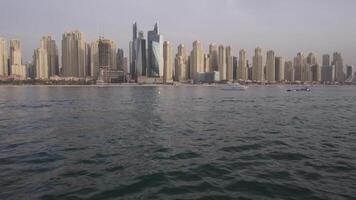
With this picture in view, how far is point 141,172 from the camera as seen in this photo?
52.2 feet

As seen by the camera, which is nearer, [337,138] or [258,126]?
[337,138]

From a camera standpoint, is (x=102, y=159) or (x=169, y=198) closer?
(x=169, y=198)

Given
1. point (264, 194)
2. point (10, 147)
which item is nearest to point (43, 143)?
point (10, 147)

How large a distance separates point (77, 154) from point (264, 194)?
38.3 feet

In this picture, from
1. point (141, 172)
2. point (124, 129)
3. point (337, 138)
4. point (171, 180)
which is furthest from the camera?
point (124, 129)

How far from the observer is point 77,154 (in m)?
19.9

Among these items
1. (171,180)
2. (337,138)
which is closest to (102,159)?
(171,180)

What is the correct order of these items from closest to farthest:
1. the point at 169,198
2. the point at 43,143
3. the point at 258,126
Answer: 1. the point at 169,198
2. the point at 43,143
3. the point at 258,126

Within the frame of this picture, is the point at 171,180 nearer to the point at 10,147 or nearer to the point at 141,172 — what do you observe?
the point at 141,172

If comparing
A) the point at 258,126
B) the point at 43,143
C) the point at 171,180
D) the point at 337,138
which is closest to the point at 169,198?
the point at 171,180

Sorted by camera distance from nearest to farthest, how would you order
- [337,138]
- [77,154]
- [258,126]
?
[77,154]
[337,138]
[258,126]

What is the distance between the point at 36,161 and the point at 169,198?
9.19 m

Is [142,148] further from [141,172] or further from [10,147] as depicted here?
[10,147]

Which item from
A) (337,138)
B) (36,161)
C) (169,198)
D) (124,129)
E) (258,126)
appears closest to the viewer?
(169,198)
